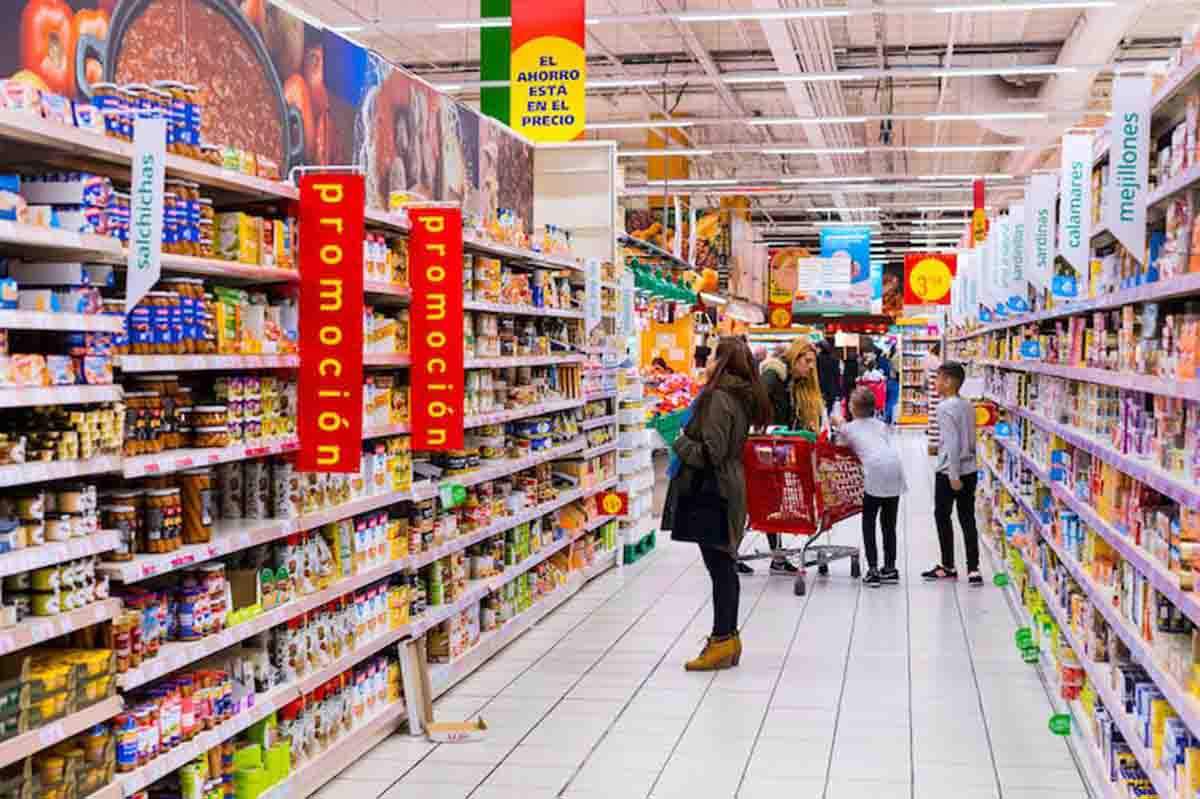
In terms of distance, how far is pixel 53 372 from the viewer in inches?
145

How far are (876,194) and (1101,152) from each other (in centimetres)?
2729

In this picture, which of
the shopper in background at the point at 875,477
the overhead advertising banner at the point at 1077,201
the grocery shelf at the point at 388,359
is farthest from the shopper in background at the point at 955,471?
the grocery shelf at the point at 388,359

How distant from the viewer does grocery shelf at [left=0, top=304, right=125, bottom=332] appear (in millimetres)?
3504

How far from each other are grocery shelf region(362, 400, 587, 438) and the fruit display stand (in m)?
2.82

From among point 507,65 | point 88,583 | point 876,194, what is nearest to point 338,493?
point 88,583

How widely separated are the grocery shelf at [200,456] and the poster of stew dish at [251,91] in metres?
0.91

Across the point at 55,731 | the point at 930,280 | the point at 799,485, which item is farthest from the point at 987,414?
the point at 930,280

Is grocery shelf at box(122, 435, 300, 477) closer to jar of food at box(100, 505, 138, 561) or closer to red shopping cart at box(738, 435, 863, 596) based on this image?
jar of food at box(100, 505, 138, 561)

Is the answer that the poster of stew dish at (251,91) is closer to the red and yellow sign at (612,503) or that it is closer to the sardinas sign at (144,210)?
the sardinas sign at (144,210)

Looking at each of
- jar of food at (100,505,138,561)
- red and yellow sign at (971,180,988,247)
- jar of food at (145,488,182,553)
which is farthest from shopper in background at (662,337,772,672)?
red and yellow sign at (971,180,988,247)

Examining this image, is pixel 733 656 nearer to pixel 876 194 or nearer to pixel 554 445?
pixel 554 445

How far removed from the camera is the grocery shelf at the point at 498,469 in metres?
6.63

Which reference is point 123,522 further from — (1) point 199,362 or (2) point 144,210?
(2) point 144,210

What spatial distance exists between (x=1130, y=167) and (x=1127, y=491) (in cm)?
113
